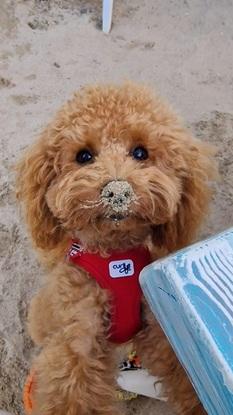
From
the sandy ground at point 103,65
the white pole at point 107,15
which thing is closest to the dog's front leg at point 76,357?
the sandy ground at point 103,65

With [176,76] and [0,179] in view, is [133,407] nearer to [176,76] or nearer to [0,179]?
[0,179]

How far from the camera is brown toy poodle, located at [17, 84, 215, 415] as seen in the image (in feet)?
3.98

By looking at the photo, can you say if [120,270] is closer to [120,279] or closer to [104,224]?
[120,279]

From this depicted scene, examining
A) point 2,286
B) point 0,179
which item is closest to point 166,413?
point 2,286

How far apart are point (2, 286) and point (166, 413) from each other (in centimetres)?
51

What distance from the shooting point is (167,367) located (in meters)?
1.36

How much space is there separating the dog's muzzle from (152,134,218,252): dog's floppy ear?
167 mm

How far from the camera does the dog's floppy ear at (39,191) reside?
1317 millimetres

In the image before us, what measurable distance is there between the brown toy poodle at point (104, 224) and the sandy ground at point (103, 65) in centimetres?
44

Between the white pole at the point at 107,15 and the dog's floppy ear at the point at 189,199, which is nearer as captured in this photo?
the dog's floppy ear at the point at 189,199

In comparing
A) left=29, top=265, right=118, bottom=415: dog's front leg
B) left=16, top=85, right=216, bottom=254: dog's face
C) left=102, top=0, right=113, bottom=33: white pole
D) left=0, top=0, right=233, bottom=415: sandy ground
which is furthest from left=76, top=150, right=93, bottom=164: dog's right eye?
left=102, top=0, right=113, bottom=33: white pole

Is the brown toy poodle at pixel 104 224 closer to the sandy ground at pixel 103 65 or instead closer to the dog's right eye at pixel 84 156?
the dog's right eye at pixel 84 156

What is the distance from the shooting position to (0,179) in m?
1.96

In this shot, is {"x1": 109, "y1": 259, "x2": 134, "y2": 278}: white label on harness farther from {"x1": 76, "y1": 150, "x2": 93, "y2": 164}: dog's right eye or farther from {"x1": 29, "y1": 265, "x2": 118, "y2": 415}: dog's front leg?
{"x1": 76, "y1": 150, "x2": 93, "y2": 164}: dog's right eye
